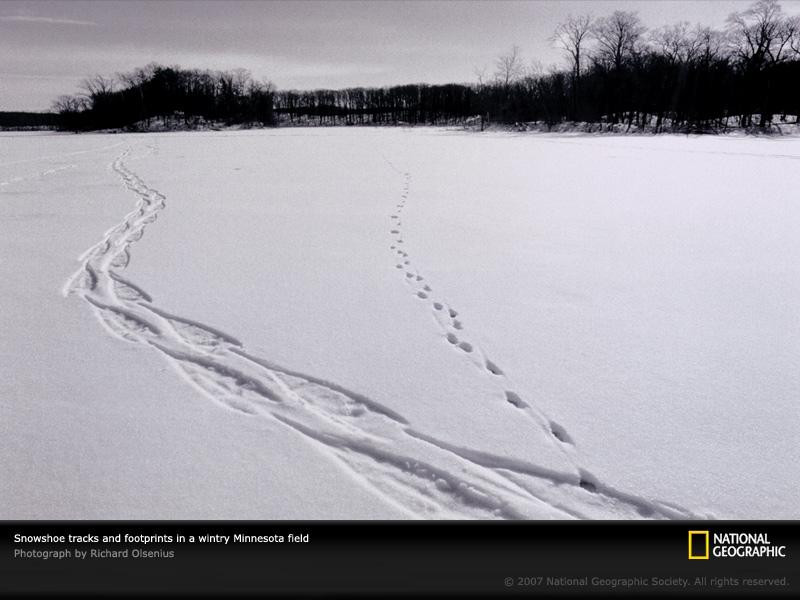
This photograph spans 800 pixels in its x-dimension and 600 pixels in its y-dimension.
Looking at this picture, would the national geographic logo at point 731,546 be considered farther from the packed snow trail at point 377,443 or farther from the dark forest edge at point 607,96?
the dark forest edge at point 607,96

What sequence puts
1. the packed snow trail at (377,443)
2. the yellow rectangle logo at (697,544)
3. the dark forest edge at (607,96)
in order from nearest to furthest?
1. the yellow rectangle logo at (697,544)
2. the packed snow trail at (377,443)
3. the dark forest edge at (607,96)

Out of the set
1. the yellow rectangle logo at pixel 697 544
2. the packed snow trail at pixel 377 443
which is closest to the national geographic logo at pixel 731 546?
the yellow rectangle logo at pixel 697 544

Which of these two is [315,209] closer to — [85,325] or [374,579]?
[85,325]

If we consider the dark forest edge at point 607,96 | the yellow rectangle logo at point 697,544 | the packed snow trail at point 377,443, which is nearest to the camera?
the yellow rectangle logo at point 697,544

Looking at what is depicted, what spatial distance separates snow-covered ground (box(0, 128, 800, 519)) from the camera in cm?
182

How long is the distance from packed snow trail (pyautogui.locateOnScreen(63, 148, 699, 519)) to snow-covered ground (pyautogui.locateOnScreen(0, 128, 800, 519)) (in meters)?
0.01

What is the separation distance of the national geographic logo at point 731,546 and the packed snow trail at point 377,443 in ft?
0.35

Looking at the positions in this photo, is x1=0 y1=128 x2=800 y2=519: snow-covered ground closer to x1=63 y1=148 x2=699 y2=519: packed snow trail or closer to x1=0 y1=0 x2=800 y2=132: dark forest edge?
x1=63 y1=148 x2=699 y2=519: packed snow trail

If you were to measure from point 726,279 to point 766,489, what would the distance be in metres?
2.60

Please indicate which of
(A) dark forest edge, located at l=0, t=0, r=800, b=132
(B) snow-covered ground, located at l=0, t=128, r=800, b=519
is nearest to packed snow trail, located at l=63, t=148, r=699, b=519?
(B) snow-covered ground, located at l=0, t=128, r=800, b=519

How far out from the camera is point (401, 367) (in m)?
2.71

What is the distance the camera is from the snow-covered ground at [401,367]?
182 cm

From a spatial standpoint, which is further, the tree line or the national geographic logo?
the tree line

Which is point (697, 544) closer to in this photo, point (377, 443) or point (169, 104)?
point (377, 443)
